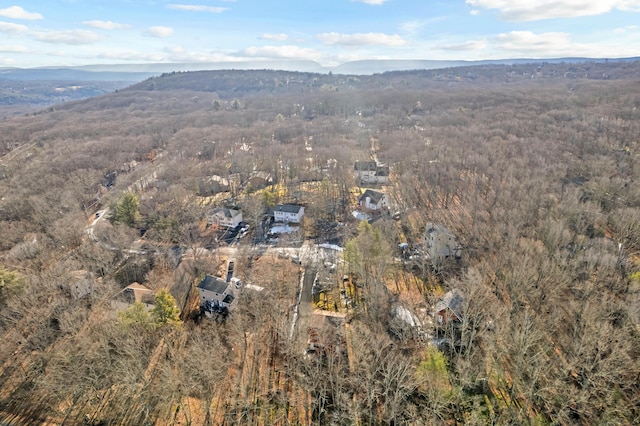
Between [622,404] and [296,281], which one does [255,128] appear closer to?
[296,281]

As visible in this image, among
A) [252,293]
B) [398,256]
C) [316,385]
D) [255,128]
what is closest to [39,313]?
[252,293]

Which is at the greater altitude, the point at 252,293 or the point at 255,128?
the point at 255,128

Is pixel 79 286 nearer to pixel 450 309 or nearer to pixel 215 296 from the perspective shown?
pixel 215 296

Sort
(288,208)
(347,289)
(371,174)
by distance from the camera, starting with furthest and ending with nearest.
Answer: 1. (371,174)
2. (288,208)
3. (347,289)

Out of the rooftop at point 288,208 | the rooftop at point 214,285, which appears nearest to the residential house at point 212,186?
the rooftop at point 288,208

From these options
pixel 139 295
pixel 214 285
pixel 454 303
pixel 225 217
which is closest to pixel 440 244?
pixel 454 303

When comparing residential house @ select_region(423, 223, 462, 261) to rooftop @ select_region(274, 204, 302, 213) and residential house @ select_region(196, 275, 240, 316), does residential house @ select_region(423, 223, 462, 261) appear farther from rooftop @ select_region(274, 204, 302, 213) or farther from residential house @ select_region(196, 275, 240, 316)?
residential house @ select_region(196, 275, 240, 316)
